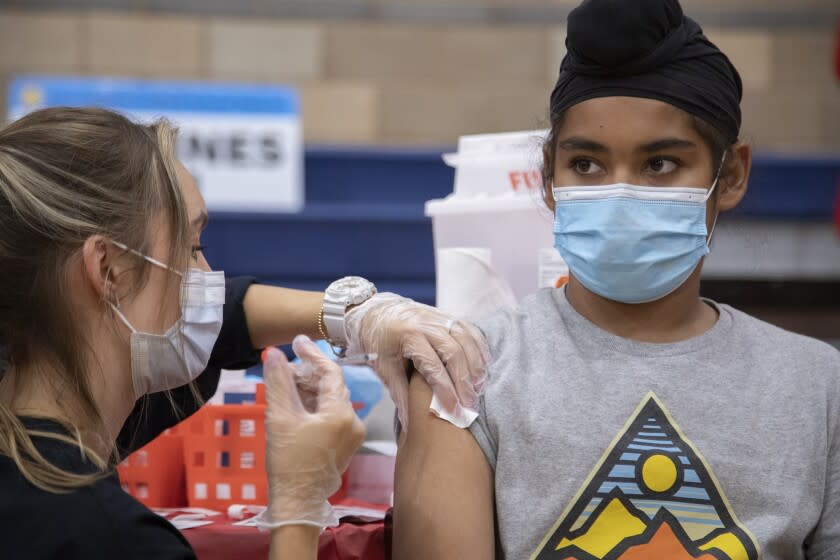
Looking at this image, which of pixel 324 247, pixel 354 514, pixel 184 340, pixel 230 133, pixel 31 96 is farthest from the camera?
pixel 31 96

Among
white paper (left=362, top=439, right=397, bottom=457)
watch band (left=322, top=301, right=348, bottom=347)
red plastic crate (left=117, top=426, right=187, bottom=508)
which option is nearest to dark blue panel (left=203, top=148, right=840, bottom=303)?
white paper (left=362, top=439, right=397, bottom=457)

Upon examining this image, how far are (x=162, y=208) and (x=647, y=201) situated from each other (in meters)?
0.73

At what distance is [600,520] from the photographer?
4.98 ft

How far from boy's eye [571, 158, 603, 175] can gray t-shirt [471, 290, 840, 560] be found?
26 centimetres

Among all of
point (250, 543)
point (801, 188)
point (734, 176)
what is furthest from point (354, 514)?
point (801, 188)

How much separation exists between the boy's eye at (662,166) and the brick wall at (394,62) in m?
4.03

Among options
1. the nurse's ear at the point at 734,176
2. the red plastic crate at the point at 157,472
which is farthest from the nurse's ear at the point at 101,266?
the nurse's ear at the point at 734,176

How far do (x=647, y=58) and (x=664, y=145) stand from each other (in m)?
0.13

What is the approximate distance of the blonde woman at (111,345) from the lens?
127 centimetres

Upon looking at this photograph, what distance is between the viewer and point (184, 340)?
159 centimetres

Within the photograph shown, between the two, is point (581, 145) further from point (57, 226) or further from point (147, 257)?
point (57, 226)

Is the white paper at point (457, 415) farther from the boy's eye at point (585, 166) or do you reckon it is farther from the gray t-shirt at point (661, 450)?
the boy's eye at point (585, 166)

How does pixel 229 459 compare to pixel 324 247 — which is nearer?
pixel 229 459

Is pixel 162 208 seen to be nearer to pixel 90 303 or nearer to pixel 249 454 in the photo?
pixel 90 303
